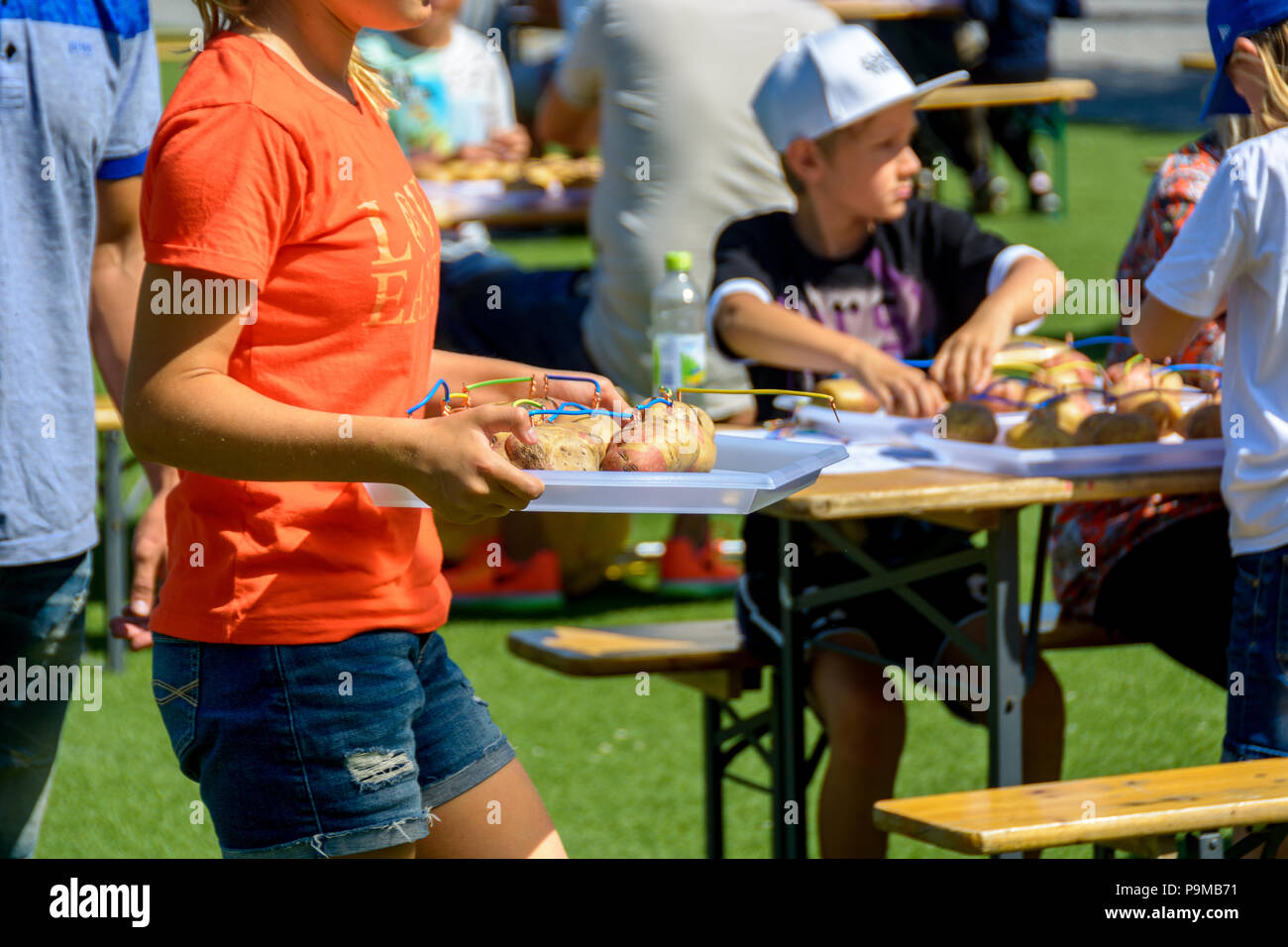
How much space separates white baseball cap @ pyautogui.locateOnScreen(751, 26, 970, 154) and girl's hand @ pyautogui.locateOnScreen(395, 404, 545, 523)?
1.83 meters

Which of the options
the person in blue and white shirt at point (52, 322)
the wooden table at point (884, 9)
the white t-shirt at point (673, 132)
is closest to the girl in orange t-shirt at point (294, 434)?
the person in blue and white shirt at point (52, 322)

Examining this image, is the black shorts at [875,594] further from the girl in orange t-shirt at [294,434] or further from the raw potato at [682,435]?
the girl in orange t-shirt at [294,434]

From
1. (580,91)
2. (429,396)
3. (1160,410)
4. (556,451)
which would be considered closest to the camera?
(556,451)

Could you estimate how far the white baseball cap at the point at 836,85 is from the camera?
3125 mm

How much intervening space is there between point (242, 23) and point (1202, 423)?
172 cm

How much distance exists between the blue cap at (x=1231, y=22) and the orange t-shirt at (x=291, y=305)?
1.39 meters

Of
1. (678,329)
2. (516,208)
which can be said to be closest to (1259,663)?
(678,329)

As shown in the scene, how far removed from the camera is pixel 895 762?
288 cm

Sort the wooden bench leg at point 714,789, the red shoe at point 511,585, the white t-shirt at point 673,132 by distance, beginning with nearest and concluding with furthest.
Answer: the wooden bench leg at point 714,789, the white t-shirt at point 673,132, the red shoe at point 511,585

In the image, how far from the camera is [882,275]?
3.23m

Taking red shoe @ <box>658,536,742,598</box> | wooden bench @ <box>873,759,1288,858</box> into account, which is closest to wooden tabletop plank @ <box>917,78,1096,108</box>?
red shoe @ <box>658,536,742,598</box>

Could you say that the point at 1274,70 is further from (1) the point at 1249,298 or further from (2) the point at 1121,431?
(2) the point at 1121,431

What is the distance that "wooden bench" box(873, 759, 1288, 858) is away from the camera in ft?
6.71
